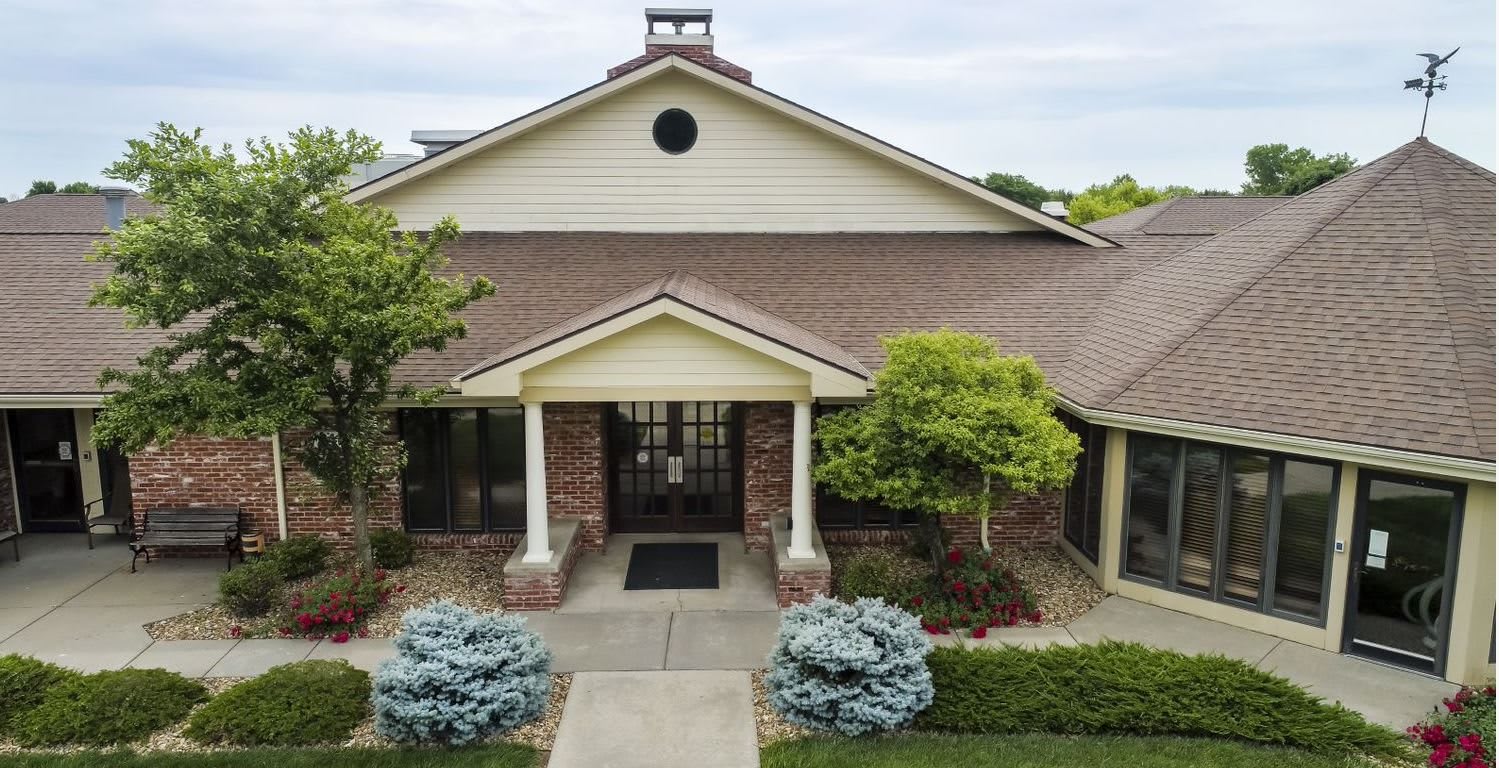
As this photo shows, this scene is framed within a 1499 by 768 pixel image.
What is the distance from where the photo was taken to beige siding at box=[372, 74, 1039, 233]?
13.9m

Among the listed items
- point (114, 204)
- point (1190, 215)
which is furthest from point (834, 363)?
point (1190, 215)

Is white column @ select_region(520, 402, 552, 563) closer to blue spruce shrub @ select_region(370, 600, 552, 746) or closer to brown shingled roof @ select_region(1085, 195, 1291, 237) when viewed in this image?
blue spruce shrub @ select_region(370, 600, 552, 746)

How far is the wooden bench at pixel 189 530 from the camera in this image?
38.0 feet

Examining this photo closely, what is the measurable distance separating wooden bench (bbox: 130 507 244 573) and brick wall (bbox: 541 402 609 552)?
423 cm

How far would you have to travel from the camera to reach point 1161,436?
1010cm

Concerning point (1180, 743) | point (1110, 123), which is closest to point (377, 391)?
point (1180, 743)

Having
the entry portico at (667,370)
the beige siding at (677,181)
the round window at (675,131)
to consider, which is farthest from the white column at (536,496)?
the round window at (675,131)

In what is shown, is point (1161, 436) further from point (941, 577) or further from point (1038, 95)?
point (1038, 95)

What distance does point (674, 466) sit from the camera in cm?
1278

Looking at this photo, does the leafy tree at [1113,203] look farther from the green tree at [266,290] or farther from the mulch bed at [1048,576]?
the green tree at [266,290]

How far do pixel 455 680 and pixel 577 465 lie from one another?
516 cm

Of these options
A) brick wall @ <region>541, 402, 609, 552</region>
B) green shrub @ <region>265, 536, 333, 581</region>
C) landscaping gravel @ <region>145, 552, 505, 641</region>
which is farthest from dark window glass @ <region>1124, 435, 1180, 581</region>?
green shrub @ <region>265, 536, 333, 581</region>

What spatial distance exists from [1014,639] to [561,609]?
519cm

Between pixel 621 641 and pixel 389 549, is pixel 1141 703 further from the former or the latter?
pixel 389 549
